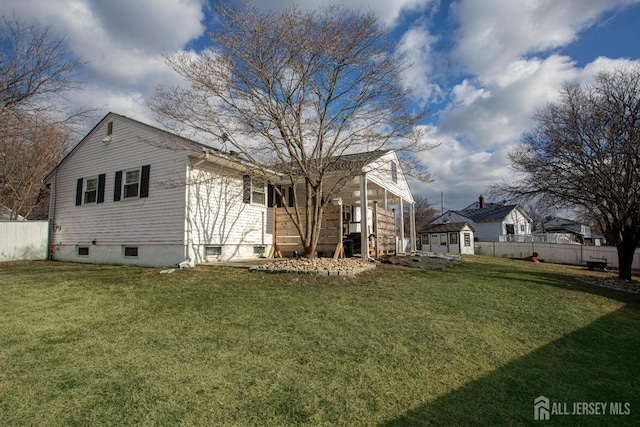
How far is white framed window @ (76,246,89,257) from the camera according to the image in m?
12.9

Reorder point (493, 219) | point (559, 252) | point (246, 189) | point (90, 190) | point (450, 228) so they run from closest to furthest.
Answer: point (246, 189), point (90, 190), point (559, 252), point (450, 228), point (493, 219)

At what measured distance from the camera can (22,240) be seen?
13.5 m

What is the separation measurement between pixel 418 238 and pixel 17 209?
3035 centimetres

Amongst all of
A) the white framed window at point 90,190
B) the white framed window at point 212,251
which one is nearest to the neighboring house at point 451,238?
the white framed window at point 212,251

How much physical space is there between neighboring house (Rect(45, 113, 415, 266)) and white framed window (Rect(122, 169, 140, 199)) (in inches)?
1.4

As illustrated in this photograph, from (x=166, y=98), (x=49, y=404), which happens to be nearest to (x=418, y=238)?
(x=166, y=98)

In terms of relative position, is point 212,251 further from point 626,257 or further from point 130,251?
point 626,257

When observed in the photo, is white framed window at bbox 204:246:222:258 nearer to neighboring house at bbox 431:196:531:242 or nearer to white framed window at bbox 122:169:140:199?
white framed window at bbox 122:169:140:199

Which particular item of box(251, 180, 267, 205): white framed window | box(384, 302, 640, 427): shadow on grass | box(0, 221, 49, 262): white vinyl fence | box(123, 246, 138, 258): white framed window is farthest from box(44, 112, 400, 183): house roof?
box(0, 221, 49, 262): white vinyl fence

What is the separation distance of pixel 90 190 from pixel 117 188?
6.54 feet

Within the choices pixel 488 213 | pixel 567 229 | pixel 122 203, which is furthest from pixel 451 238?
pixel 567 229

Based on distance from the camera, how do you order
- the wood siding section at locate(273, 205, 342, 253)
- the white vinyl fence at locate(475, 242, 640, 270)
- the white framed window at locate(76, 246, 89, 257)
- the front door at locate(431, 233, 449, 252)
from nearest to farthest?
1. the wood siding section at locate(273, 205, 342, 253)
2. the white framed window at locate(76, 246, 89, 257)
3. the white vinyl fence at locate(475, 242, 640, 270)
4. the front door at locate(431, 233, 449, 252)

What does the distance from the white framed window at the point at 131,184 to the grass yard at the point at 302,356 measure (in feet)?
16.9

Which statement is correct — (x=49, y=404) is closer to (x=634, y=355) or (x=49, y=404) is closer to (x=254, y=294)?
(x=254, y=294)
